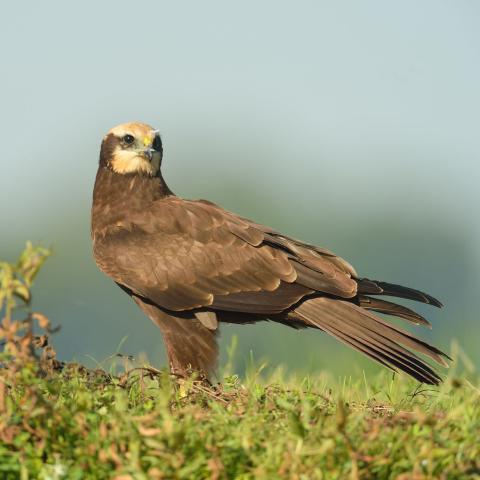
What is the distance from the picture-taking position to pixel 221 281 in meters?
7.65

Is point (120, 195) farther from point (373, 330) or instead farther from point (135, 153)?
point (373, 330)

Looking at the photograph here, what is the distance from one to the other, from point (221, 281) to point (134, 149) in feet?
4.72

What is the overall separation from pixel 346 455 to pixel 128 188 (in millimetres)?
4474

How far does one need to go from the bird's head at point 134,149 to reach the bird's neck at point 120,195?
0.24ft

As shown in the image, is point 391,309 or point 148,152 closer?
point 391,309

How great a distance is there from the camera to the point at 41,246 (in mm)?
4332

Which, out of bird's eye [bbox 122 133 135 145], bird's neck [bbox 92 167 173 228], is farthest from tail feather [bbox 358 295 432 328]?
bird's eye [bbox 122 133 135 145]

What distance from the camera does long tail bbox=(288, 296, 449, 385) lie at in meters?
7.04

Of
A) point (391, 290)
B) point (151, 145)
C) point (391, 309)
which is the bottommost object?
point (391, 309)

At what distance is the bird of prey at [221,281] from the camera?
7344 mm

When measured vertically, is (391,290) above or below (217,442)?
above

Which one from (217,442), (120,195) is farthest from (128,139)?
(217,442)

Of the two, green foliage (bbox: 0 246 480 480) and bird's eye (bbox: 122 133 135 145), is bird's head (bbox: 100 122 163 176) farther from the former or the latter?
green foliage (bbox: 0 246 480 480)

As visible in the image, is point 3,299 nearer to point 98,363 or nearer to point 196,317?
point 98,363
